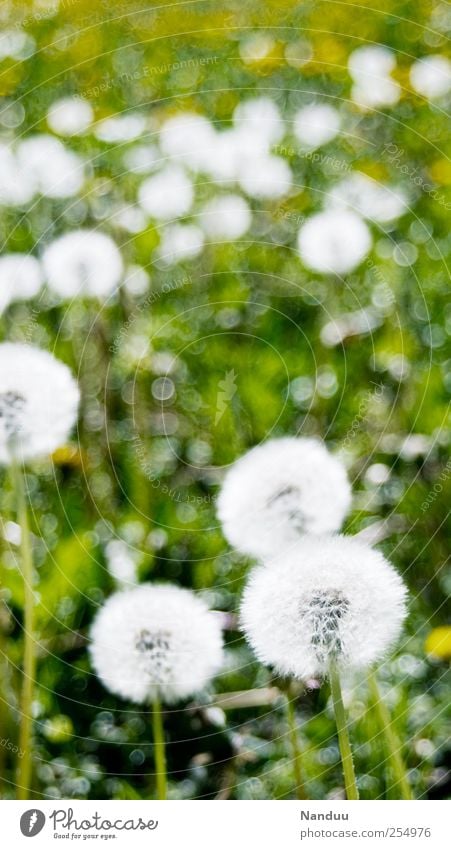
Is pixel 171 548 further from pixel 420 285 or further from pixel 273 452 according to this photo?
pixel 420 285

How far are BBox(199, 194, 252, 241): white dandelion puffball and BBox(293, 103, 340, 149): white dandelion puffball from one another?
Answer: 0.07 meters

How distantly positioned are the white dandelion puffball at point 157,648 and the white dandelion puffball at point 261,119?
381mm

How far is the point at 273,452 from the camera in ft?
1.73

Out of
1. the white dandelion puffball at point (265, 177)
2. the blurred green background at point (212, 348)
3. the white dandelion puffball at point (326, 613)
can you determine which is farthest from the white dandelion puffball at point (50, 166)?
the white dandelion puffball at point (326, 613)

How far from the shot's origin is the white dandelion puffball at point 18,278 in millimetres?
576

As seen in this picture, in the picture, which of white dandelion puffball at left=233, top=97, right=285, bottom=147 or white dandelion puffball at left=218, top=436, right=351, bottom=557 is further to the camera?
white dandelion puffball at left=233, top=97, right=285, bottom=147

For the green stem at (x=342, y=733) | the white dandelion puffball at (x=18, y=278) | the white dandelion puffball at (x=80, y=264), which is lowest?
the green stem at (x=342, y=733)

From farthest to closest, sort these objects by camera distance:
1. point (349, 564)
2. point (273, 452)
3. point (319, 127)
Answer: point (319, 127)
point (273, 452)
point (349, 564)

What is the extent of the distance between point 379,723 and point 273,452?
184 millimetres
